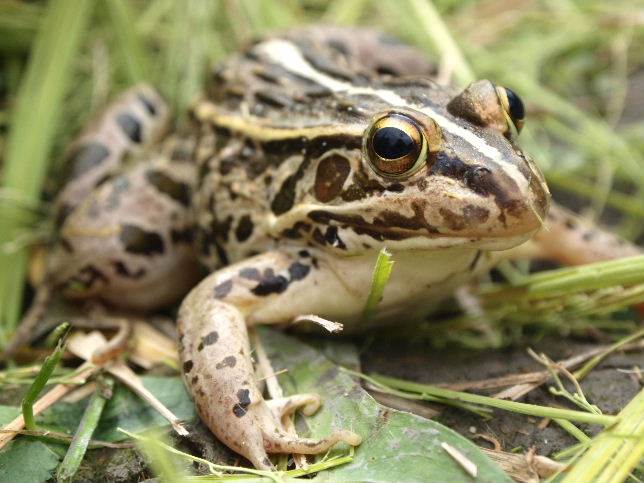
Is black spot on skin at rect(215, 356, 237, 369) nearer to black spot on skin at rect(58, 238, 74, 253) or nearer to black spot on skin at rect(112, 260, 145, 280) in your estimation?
black spot on skin at rect(112, 260, 145, 280)

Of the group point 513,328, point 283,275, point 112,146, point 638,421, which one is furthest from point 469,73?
point 638,421

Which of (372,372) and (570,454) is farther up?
(570,454)

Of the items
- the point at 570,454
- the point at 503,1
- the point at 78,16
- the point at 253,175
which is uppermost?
the point at 503,1

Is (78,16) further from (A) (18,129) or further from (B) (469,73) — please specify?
(B) (469,73)

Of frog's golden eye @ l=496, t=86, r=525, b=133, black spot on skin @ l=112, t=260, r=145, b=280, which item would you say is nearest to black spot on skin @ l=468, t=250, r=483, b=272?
frog's golden eye @ l=496, t=86, r=525, b=133

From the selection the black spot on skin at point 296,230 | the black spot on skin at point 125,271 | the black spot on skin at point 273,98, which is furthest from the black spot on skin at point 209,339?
the black spot on skin at point 273,98

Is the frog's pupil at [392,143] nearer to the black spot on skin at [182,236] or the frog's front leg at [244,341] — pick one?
the frog's front leg at [244,341]
